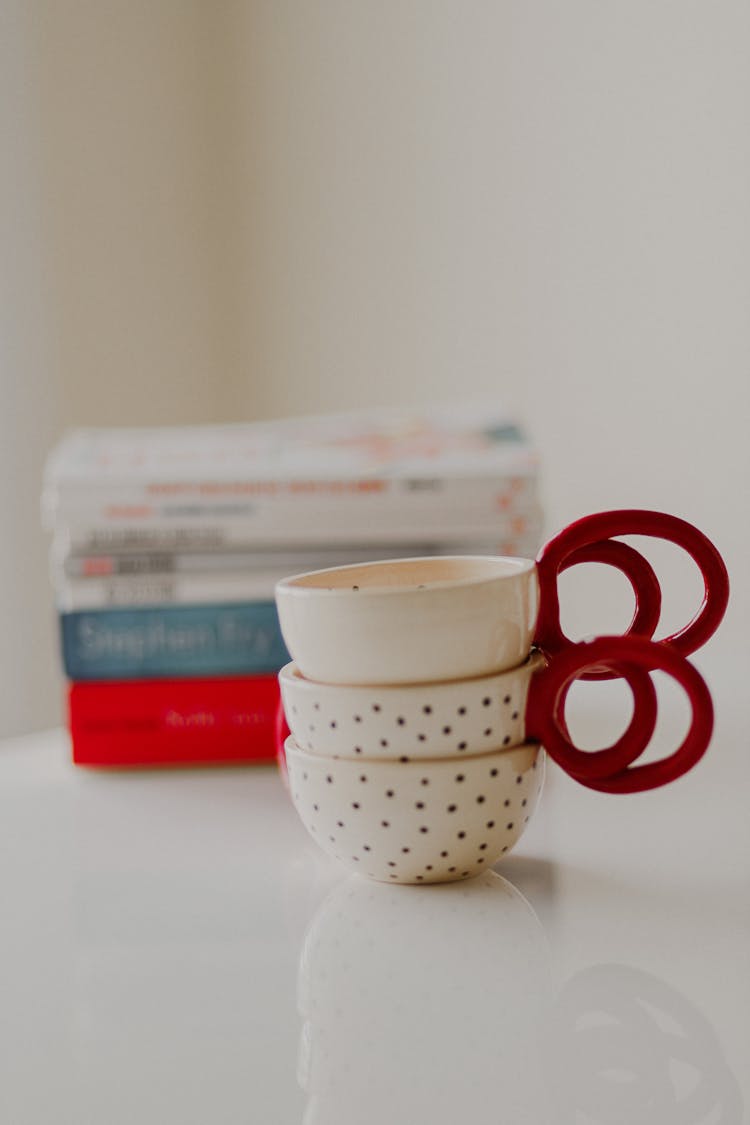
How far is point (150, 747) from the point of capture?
74cm

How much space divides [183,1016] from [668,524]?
27 cm

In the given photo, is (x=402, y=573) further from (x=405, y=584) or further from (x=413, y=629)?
(x=413, y=629)

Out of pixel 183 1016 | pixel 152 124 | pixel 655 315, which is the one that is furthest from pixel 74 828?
pixel 152 124

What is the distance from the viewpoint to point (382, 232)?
4.75 feet

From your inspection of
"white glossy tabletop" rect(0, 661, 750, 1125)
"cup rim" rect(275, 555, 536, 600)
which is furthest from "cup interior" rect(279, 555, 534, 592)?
"white glossy tabletop" rect(0, 661, 750, 1125)

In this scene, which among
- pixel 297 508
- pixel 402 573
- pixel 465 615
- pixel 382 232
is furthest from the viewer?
pixel 382 232

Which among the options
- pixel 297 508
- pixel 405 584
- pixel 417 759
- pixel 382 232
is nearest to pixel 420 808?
pixel 417 759

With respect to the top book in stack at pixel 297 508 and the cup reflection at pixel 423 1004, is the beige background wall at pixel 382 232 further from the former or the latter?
the cup reflection at pixel 423 1004

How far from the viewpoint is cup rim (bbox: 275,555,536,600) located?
45cm

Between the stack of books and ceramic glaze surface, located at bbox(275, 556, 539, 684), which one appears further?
A: the stack of books

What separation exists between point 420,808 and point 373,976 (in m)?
0.07

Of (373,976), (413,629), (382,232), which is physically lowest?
(373,976)

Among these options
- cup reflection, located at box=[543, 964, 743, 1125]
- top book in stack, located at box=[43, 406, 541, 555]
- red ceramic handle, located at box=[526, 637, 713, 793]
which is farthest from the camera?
top book in stack, located at box=[43, 406, 541, 555]

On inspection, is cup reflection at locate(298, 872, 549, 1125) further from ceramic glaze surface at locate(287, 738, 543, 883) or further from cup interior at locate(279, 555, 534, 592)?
cup interior at locate(279, 555, 534, 592)
